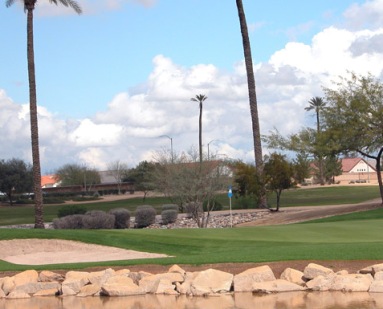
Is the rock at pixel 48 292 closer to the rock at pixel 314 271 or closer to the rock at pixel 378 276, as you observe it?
the rock at pixel 314 271

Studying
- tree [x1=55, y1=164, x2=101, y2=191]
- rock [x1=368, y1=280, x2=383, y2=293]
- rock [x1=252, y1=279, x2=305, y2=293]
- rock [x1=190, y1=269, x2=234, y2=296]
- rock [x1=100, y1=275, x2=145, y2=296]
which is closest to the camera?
rock [x1=368, y1=280, x2=383, y2=293]

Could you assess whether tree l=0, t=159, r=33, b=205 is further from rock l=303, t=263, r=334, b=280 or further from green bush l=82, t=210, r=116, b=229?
rock l=303, t=263, r=334, b=280

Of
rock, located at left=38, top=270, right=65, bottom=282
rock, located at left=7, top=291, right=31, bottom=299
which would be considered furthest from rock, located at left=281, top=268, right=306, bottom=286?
rock, located at left=7, top=291, right=31, bottom=299

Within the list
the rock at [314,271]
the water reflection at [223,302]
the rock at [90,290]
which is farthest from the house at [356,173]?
the water reflection at [223,302]

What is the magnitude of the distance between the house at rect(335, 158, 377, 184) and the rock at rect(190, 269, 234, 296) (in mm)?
114261

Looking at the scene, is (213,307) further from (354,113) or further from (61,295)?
(354,113)

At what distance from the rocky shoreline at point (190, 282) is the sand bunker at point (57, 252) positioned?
4769 millimetres

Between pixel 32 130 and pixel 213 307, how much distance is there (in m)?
23.4

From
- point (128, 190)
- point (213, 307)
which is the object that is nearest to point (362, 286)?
point (213, 307)

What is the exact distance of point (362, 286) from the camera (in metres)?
17.5

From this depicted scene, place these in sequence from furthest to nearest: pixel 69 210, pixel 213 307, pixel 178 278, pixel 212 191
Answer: pixel 69 210 < pixel 212 191 < pixel 178 278 < pixel 213 307

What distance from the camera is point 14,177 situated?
3634 inches

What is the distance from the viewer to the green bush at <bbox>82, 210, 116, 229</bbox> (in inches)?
1560

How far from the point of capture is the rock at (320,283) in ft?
58.2
